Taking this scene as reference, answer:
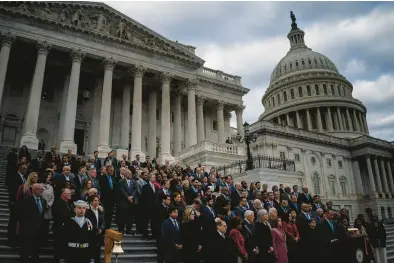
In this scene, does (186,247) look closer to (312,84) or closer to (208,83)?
(208,83)

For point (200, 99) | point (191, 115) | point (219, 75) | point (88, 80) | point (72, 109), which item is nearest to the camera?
point (72, 109)

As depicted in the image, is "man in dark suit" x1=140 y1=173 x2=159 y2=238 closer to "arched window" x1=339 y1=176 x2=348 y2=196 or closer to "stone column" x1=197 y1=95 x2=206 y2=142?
"stone column" x1=197 y1=95 x2=206 y2=142

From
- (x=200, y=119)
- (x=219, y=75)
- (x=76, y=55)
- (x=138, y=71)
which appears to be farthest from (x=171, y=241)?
(x=219, y=75)

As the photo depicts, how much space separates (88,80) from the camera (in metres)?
32.1

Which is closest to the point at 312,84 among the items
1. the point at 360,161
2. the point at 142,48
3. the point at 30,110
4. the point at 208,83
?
the point at 360,161

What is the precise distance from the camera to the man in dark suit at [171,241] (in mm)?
7070

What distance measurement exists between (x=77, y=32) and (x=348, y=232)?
88.6ft

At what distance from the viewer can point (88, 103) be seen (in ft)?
106

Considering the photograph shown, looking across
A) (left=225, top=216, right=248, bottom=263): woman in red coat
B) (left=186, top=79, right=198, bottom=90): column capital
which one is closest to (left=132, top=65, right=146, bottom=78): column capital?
(left=186, top=79, right=198, bottom=90): column capital

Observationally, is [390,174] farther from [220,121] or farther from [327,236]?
[327,236]

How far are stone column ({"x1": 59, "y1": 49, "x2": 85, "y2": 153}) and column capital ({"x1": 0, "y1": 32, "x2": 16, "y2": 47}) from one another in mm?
4715

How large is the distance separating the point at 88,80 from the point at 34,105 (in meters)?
8.51

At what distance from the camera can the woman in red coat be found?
7.04 meters

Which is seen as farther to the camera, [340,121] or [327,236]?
[340,121]
